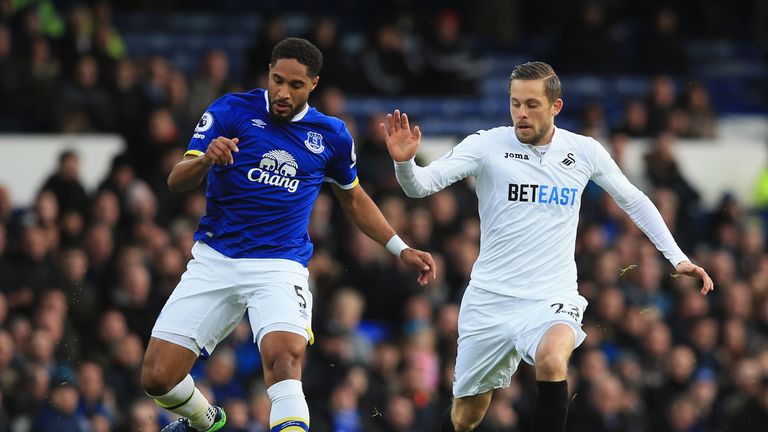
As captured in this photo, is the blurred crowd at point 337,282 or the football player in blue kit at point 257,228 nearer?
the football player in blue kit at point 257,228

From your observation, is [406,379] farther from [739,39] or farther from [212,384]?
[739,39]

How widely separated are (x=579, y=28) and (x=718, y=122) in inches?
97.4

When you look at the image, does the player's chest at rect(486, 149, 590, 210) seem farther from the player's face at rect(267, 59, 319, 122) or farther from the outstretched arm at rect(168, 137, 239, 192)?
the outstretched arm at rect(168, 137, 239, 192)

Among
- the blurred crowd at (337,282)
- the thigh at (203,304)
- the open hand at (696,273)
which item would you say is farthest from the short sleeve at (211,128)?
the blurred crowd at (337,282)

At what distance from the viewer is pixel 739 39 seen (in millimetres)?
23953

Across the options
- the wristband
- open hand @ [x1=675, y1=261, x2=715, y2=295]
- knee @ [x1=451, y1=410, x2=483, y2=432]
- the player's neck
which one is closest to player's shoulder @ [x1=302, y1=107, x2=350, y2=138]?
the wristband

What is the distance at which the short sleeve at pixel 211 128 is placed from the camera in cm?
936

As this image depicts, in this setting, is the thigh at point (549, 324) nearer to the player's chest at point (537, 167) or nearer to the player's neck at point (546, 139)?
the player's chest at point (537, 167)

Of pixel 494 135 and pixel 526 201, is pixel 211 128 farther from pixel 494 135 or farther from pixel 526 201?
pixel 526 201

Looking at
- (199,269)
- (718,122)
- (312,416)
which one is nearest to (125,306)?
(312,416)

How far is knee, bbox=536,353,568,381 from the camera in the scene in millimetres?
9383

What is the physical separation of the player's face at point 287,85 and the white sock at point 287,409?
1657 millimetres

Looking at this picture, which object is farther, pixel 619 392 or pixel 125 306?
pixel 619 392

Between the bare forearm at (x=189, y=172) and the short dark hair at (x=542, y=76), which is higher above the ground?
the short dark hair at (x=542, y=76)
